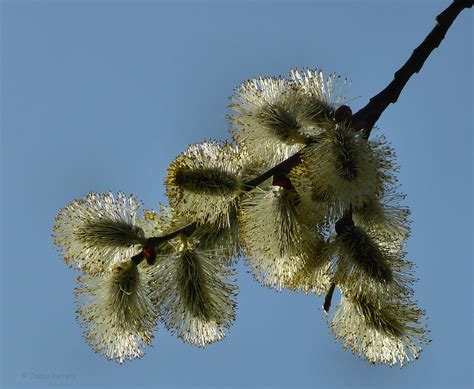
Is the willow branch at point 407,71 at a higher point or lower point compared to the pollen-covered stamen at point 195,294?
higher

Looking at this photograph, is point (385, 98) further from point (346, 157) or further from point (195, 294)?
point (195, 294)

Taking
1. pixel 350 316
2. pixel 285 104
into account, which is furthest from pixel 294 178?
pixel 350 316

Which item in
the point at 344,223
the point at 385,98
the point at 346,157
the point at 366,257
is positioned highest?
the point at 385,98

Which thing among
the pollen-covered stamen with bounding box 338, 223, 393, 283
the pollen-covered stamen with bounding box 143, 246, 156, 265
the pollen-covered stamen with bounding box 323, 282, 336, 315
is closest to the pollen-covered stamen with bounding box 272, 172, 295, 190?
the pollen-covered stamen with bounding box 338, 223, 393, 283

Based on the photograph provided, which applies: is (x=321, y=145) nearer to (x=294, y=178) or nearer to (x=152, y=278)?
(x=294, y=178)

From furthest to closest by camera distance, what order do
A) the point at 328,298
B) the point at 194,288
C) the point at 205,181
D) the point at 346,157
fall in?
the point at 328,298 < the point at 194,288 < the point at 205,181 < the point at 346,157

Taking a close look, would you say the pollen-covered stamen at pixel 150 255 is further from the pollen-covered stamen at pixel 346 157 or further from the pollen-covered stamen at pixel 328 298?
the pollen-covered stamen at pixel 346 157

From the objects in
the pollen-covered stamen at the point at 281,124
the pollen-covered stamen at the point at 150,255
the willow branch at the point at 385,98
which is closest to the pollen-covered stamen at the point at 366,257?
the willow branch at the point at 385,98

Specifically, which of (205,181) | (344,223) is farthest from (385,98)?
(205,181)
